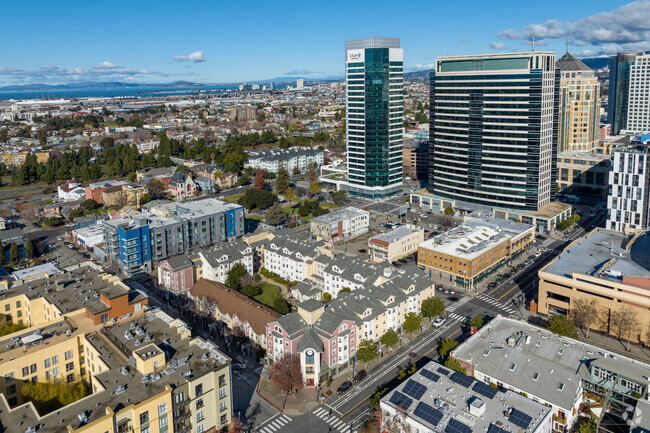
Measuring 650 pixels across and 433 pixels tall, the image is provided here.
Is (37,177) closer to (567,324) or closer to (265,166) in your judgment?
(265,166)

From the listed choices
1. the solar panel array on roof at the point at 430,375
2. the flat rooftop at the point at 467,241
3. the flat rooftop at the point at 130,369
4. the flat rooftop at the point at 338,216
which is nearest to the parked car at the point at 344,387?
the solar panel array on roof at the point at 430,375

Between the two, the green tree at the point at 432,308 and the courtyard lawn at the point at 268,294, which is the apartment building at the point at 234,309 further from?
the green tree at the point at 432,308

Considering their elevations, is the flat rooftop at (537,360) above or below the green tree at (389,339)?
above

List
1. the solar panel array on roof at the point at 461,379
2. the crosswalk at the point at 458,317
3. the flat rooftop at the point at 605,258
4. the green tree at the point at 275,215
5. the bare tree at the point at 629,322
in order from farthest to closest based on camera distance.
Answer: the green tree at the point at 275,215
the crosswalk at the point at 458,317
the flat rooftop at the point at 605,258
the bare tree at the point at 629,322
the solar panel array on roof at the point at 461,379

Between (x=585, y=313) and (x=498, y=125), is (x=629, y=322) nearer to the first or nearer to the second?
(x=585, y=313)

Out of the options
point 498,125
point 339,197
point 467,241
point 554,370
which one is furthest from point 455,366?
point 339,197

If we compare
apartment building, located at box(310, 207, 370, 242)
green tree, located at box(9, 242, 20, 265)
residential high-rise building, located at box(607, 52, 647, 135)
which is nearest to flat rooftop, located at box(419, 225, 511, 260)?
apartment building, located at box(310, 207, 370, 242)
